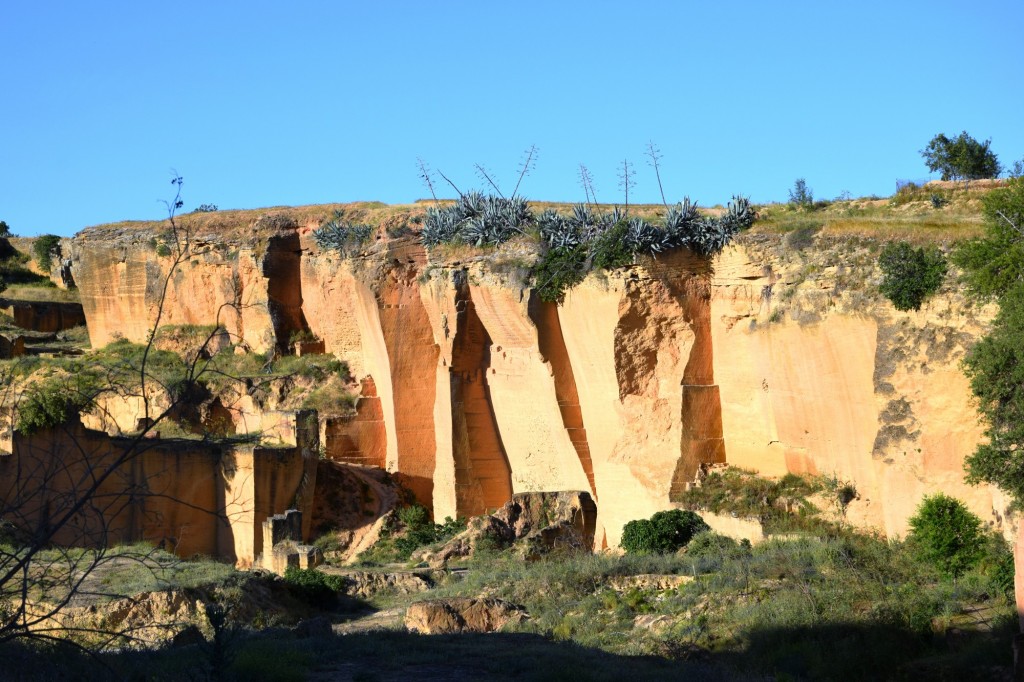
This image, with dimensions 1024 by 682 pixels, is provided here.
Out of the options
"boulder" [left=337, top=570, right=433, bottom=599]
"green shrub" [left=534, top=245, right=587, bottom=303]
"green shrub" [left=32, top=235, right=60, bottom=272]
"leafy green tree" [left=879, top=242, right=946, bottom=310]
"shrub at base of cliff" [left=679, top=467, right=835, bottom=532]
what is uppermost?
"green shrub" [left=32, top=235, right=60, bottom=272]

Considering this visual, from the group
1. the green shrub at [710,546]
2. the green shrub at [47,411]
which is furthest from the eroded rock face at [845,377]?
the green shrub at [47,411]

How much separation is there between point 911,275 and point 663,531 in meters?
5.80

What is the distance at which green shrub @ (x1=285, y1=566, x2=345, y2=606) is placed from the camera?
22.7 meters

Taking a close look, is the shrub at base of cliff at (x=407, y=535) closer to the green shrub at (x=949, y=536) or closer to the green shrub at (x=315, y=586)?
the green shrub at (x=315, y=586)

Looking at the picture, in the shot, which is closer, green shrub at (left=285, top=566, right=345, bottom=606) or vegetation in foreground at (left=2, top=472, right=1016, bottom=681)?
vegetation in foreground at (left=2, top=472, right=1016, bottom=681)

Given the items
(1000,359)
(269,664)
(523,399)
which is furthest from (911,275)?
(269,664)

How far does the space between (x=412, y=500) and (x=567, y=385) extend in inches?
211

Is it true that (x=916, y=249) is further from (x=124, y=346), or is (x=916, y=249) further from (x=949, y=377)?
(x=124, y=346)

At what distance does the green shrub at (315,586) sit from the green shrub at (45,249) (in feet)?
126

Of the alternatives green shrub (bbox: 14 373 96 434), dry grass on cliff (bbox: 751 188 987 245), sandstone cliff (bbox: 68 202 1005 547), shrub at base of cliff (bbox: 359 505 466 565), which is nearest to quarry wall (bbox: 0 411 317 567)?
green shrub (bbox: 14 373 96 434)

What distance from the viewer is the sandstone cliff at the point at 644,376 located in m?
22.2

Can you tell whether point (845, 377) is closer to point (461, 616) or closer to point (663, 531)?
point (663, 531)

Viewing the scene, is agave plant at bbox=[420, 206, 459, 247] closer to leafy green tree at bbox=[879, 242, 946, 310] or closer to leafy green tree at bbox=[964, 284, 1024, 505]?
leafy green tree at bbox=[879, 242, 946, 310]

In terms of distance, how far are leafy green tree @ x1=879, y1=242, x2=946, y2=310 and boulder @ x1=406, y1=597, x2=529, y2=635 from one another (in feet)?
24.5
